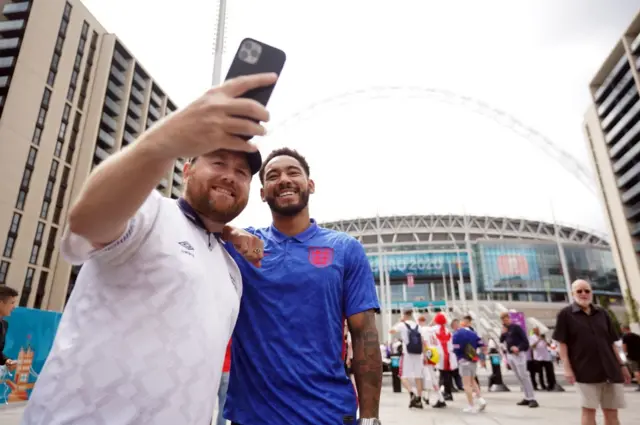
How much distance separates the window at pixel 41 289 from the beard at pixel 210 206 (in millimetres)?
37842

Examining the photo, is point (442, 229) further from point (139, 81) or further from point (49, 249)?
point (49, 249)

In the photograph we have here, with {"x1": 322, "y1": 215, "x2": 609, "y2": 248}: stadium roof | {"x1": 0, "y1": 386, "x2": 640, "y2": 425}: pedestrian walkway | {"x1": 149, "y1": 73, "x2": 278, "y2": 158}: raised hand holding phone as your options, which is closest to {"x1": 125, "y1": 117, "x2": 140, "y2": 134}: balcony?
{"x1": 322, "y1": 215, "x2": 609, "y2": 248}: stadium roof

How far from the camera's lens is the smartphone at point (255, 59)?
958 mm

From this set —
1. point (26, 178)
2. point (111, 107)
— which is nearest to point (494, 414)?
point (26, 178)

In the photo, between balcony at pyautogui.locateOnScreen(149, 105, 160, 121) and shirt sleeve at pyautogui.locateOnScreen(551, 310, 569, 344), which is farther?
balcony at pyautogui.locateOnScreen(149, 105, 160, 121)

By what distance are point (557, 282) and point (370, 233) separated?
2976cm

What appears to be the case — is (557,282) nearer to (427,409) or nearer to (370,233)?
(370,233)

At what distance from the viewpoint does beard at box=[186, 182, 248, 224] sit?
134 centimetres

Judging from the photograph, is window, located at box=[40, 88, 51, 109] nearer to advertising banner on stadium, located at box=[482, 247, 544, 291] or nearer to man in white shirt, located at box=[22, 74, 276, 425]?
man in white shirt, located at box=[22, 74, 276, 425]

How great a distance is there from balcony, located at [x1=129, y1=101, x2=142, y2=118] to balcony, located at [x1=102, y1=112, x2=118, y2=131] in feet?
9.90

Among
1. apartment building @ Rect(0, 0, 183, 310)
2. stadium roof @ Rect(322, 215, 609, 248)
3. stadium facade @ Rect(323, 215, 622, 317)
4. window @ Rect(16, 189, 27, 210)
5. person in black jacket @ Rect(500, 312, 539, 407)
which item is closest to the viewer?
person in black jacket @ Rect(500, 312, 539, 407)

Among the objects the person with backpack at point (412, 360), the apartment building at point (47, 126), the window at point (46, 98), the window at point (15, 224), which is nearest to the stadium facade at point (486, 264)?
the apartment building at point (47, 126)

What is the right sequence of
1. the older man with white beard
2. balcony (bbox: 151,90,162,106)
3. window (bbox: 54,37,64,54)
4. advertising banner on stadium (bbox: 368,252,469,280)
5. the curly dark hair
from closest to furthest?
the curly dark hair → the older man with white beard → window (bbox: 54,37,64,54) → balcony (bbox: 151,90,162,106) → advertising banner on stadium (bbox: 368,252,469,280)

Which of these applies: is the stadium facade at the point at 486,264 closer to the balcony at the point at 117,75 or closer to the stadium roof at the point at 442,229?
the stadium roof at the point at 442,229
